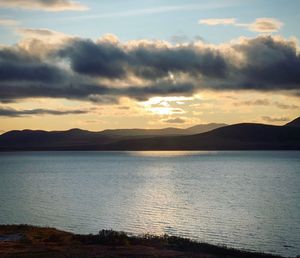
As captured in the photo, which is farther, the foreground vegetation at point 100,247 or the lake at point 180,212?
the lake at point 180,212

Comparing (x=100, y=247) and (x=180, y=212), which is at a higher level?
(x=100, y=247)

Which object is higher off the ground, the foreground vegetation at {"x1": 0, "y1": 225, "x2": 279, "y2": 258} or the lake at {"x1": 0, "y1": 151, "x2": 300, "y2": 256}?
the foreground vegetation at {"x1": 0, "y1": 225, "x2": 279, "y2": 258}

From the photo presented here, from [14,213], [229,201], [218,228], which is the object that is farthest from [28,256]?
[229,201]

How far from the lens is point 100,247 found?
123 feet

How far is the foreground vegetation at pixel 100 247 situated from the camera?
3462 cm

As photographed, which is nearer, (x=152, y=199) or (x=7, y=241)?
(x=7, y=241)

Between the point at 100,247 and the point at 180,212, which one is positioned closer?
the point at 100,247

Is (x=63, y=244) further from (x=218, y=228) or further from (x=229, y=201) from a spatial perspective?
(x=229, y=201)

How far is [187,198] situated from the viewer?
86.6 m

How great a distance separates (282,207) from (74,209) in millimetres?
30060

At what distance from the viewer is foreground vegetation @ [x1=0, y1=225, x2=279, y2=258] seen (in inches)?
1363

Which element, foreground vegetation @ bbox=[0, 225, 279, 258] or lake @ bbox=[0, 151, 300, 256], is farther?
lake @ bbox=[0, 151, 300, 256]

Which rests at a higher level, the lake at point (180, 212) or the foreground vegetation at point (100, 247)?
the foreground vegetation at point (100, 247)

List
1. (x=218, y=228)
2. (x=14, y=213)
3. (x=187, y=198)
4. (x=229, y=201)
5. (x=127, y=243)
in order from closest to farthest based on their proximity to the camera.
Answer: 1. (x=127, y=243)
2. (x=218, y=228)
3. (x=14, y=213)
4. (x=229, y=201)
5. (x=187, y=198)
